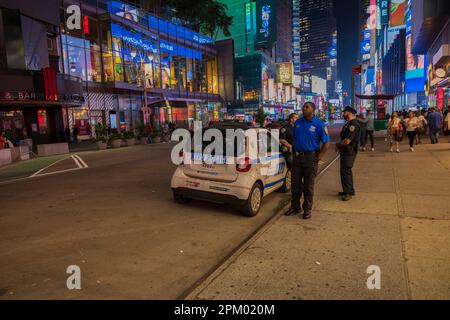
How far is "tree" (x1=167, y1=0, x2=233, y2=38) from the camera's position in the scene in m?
46.6

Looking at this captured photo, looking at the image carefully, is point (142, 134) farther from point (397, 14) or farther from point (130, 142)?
point (397, 14)

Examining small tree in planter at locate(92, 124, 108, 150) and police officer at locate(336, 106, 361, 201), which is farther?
small tree in planter at locate(92, 124, 108, 150)

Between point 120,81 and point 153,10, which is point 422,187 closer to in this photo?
point 120,81

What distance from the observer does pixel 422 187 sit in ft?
A: 25.3

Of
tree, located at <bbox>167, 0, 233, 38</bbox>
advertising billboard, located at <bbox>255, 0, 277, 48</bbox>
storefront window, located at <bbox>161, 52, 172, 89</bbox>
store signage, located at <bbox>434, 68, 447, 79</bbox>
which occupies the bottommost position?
store signage, located at <bbox>434, 68, 447, 79</bbox>

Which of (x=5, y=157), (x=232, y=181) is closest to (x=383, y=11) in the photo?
(x=5, y=157)

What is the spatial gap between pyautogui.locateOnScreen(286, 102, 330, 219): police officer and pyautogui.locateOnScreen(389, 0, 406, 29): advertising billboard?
9116cm

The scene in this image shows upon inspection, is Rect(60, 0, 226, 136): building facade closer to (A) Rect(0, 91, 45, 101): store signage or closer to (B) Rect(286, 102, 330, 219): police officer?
(A) Rect(0, 91, 45, 101): store signage

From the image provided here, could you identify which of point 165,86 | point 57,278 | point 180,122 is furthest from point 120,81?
point 57,278

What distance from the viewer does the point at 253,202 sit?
620 centimetres

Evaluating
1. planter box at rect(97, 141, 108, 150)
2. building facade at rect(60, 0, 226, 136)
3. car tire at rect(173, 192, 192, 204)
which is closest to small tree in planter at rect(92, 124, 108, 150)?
planter box at rect(97, 141, 108, 150)

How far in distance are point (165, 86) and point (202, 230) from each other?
3887 centimetres

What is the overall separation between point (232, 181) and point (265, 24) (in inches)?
4714

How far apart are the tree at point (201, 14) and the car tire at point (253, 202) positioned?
45577 millimetres
